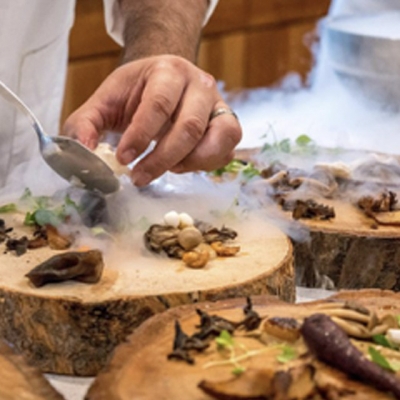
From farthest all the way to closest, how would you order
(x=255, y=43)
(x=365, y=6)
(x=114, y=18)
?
(x=255, y=43) → (x=365, y=6) → (x=114, y=18)

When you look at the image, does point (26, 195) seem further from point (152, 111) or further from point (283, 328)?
point (283, 328)

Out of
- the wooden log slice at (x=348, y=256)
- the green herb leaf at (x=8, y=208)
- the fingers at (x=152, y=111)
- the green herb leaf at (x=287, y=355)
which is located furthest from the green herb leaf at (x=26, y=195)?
the green herb leaf at (x=287, y=355)

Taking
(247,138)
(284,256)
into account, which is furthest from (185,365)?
(247,138)

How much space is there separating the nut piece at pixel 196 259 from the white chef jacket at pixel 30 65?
2.66 ft

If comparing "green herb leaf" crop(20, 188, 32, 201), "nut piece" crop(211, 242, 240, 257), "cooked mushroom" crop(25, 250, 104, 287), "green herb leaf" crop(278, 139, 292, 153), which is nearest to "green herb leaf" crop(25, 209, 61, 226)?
"green herb leaf" crop(20, 188, 32, 201)

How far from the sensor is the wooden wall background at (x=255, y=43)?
5266 millimetres

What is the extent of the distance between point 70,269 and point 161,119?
0.44m

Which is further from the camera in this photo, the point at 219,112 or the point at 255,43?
the point at 255,43

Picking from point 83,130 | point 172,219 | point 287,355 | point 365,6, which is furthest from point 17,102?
point 365,6

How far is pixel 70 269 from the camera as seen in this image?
1.80 m

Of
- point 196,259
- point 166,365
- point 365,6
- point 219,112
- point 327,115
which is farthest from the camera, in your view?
point 365,6

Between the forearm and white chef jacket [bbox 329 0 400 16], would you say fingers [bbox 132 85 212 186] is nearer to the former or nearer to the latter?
the forearm

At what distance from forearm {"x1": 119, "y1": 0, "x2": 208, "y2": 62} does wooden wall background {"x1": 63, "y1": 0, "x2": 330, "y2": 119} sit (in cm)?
184

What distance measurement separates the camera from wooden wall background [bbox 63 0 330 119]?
5.27 m
